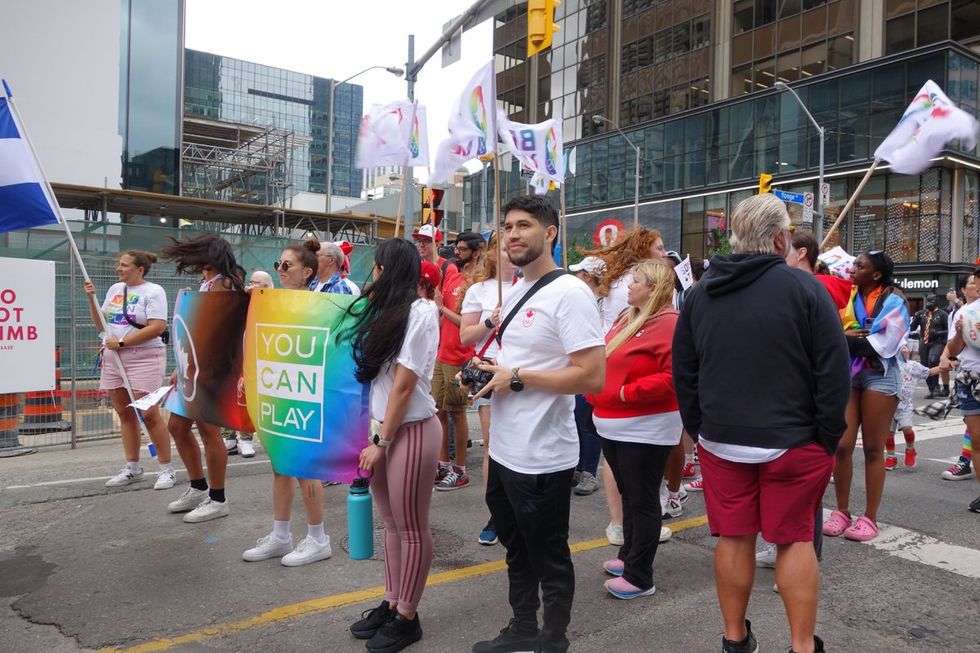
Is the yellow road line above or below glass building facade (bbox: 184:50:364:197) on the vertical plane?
below

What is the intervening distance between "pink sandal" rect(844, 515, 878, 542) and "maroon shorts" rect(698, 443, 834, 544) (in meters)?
2.34

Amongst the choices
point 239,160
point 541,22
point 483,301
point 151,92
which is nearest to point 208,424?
point 483,301

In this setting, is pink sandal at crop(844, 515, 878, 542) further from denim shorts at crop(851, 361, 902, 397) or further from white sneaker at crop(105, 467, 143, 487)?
white sneaker at crop(105, 467, 143, 487)

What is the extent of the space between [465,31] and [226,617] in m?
10.5

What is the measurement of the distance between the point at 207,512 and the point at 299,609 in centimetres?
183

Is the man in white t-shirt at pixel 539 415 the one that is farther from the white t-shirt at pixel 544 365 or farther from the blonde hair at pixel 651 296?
the blonde hair at pixel 651 296

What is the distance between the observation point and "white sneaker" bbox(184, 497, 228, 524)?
5109 mm

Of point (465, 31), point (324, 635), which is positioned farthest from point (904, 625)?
point (465, 31)

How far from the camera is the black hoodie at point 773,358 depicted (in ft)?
8.96

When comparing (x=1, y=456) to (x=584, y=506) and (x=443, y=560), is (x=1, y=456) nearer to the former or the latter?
(x=443, y=560)

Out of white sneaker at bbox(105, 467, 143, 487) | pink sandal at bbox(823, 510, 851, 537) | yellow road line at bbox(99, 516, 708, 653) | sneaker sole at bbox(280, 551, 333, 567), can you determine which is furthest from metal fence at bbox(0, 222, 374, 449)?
pink sandal at bbox(823, 510, 851, 537)

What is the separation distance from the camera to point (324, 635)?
340cm

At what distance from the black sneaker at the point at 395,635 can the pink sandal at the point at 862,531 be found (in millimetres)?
3218

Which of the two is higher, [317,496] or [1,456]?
[317,496]
